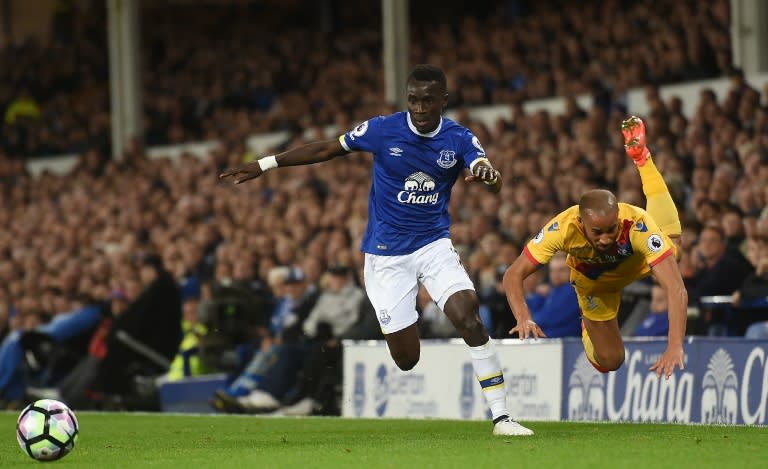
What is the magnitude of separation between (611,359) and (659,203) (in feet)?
4.42

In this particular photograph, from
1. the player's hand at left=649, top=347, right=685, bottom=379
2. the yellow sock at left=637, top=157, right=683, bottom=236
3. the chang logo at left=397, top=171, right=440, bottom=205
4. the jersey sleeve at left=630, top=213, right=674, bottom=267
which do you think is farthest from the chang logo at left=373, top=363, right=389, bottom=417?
the player's hand at left=649, top=347, right=685, bottom=379

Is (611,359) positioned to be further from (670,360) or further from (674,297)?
(670,360)

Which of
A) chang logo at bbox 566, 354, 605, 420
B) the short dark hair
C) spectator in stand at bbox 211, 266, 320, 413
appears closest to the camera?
the short dark hair

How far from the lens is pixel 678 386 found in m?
12.6

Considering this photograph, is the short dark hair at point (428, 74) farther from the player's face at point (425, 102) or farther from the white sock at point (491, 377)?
the white sock at point (491, 377)

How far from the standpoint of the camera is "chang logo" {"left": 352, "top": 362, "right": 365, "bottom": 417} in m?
15.8

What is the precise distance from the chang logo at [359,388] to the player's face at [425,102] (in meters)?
5.89

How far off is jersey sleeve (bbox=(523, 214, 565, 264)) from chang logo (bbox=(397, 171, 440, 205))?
0.98 metres

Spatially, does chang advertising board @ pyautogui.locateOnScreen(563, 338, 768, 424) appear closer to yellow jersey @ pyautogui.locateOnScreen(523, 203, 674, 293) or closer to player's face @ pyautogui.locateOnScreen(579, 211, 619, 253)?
yellow jersey @ pyautogui.locateOnScreen(523, 203, 674, 293)

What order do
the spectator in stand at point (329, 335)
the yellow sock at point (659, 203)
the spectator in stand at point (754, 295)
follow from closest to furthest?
the yellow sock at point (659, 203) < the spectator in stand at point (754, 295) < the spectator in stand at point (329, 335)

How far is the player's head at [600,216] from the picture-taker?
30.4 ft

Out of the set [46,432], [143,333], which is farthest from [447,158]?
[143,333]

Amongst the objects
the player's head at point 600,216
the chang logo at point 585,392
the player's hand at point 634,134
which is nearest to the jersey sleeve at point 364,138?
the player's head at point 600,216

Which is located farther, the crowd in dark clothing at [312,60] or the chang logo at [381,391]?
the crowd in dark clothing at [312,60]
